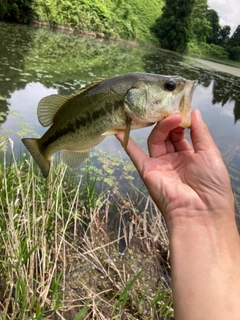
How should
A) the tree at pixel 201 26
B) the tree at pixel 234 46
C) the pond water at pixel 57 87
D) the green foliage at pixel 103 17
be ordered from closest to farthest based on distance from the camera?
the pond water at pixel 57 87
the green foliage at pixel 103 17
the tree at pixel 201 26
the tree at pixel 234 46

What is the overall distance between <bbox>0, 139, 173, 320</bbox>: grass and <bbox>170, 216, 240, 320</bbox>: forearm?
809mm

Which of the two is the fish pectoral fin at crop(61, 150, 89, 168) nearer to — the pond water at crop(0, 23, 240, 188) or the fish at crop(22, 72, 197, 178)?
the fish at crop(22, 72, 197, 178)

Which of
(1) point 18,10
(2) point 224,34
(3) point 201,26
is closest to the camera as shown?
(1) point 18,10

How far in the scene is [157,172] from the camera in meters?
2.49

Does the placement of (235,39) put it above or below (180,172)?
above

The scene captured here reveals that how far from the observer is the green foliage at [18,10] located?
23.3m

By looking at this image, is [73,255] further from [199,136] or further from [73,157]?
[199,136]

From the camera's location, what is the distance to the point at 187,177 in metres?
2.41

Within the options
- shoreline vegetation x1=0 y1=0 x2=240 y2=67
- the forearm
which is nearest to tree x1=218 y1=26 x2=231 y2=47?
shoreline vegetation x1=0 y1=0 x2=240 y2=67

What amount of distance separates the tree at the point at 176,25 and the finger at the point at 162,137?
145 feet

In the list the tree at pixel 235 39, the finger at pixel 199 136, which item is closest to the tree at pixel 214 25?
the tree at pixel 235 39

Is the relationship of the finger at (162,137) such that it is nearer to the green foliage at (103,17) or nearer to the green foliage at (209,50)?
the green foliage at (103,17)

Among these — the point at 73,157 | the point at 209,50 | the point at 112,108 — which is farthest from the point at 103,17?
the point at 112,108

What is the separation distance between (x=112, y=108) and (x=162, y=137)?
50cm
